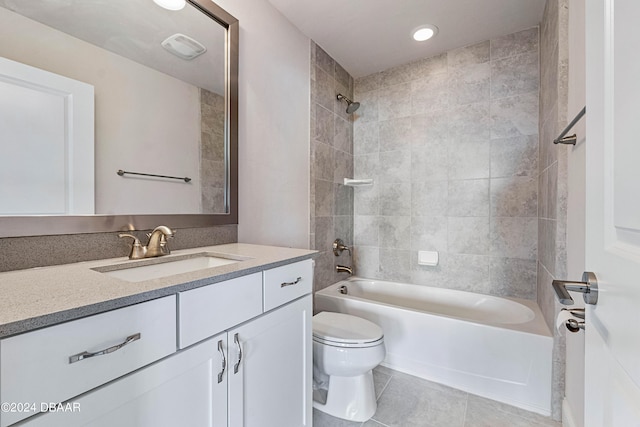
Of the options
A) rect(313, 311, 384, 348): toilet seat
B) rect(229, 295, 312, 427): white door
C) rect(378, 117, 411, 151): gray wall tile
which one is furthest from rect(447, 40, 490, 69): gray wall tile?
rect(229, 295, 312, 427): white door

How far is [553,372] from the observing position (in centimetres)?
151

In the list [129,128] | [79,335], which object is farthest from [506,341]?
[129,128]

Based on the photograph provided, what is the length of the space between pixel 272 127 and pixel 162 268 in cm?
113

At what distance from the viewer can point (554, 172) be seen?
5.09 feet

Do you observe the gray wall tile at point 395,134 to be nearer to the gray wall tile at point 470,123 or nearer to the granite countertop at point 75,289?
the gray wall tile at point 470,123

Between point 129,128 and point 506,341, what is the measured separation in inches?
89.3

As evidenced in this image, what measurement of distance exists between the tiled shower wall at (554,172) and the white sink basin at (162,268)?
65.0 inches

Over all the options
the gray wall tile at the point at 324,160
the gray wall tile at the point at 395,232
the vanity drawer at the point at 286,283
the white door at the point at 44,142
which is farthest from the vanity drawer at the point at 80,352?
the gray wall tile at the point at 395,232

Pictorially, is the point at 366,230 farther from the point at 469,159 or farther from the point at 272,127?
the point at 272,127

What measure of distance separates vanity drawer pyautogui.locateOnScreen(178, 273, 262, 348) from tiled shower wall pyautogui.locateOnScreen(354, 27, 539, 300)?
1.92 m

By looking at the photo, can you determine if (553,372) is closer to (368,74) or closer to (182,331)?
(182,331)

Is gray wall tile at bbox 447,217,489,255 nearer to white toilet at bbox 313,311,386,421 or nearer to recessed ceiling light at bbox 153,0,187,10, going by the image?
white toilet at bbox 313,311,386,421

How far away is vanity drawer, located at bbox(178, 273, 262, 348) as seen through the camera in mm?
746

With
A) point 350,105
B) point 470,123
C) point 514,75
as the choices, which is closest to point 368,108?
point 350,105
